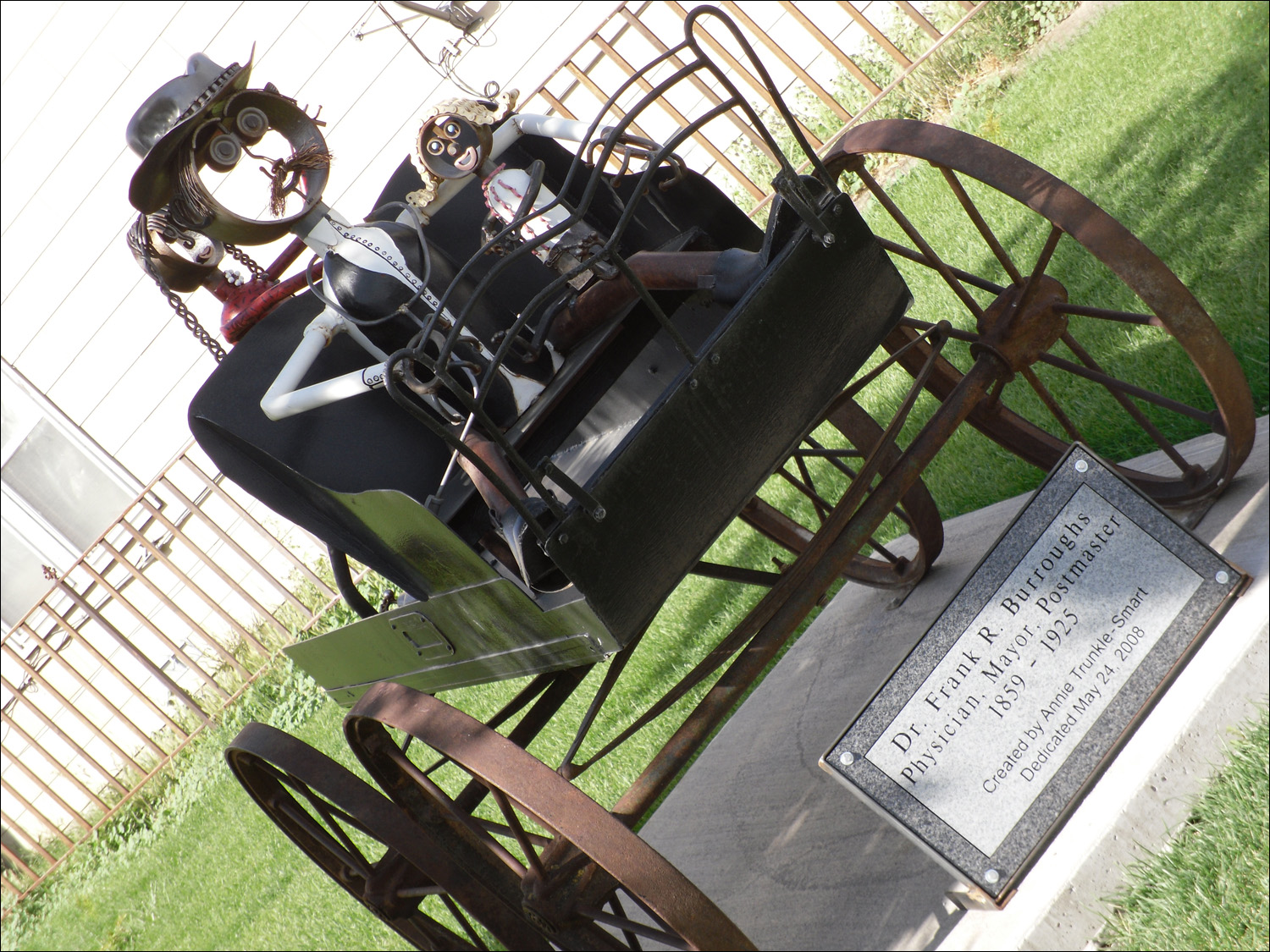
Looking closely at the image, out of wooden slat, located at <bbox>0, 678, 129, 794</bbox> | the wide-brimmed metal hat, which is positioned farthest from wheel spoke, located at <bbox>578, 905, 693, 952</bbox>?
wooden slat, located at <bbox>0, 678, 129, 794</bbox>

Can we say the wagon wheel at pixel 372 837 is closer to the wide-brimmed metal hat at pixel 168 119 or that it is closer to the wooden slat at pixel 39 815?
the wide-brimmed metal hat at pixel 168 119

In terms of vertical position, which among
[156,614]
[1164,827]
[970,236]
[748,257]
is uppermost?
[970,236]

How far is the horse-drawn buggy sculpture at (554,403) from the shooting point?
2189 millimetres

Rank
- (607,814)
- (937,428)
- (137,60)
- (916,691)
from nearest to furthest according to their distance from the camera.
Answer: (607,814) → (916,691) → (937,428) → (137,60)

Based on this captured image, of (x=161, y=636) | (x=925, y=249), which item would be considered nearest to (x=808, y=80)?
(x=925, y=249)

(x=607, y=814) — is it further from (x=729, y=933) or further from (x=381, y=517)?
(x=381, y=517)

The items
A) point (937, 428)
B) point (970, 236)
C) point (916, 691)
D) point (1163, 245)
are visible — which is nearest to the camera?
point (916, 691)

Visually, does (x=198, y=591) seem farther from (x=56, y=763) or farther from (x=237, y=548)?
(x=56, y=763)

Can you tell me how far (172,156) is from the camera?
2.36 meters

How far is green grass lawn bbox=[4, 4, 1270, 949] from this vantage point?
398cm

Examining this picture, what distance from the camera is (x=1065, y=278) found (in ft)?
14.9

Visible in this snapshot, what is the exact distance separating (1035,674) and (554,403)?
51.9 inches

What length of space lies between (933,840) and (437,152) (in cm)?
199

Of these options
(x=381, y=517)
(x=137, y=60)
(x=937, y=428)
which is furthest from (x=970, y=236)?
(x=137, y=60)
